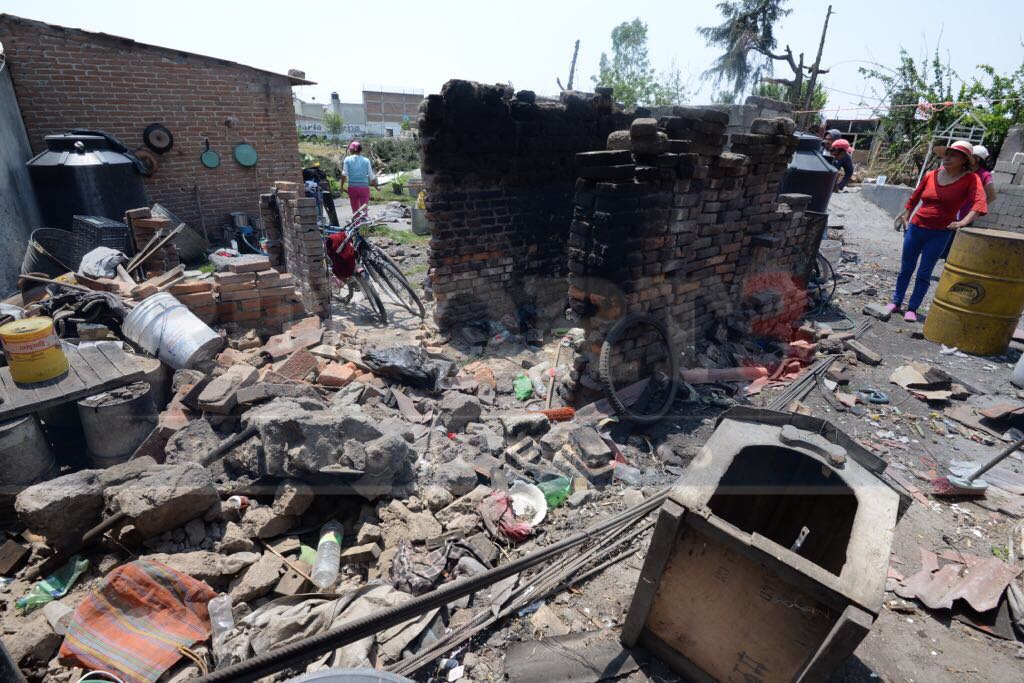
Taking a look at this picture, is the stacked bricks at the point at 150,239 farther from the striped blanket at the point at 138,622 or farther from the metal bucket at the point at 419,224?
the striped blanket at the point at 138,622

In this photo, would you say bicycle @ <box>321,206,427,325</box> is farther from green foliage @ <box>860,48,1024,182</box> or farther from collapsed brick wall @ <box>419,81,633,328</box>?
green foliage @ <box>860,48,1024,182</box>

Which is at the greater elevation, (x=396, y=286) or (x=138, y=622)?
(x=396, y=286)

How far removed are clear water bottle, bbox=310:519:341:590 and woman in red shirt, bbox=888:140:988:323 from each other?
6652 millimetres

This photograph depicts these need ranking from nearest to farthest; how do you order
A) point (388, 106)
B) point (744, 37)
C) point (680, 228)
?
point (680, 228)
point (744, 37)
point (388, 106)

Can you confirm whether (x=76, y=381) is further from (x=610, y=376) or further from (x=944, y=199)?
(x=944, y=199)

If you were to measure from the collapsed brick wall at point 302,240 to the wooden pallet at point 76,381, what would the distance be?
2234 mm

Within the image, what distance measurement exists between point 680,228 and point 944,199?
3581mm

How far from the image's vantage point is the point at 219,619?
7.32 feet

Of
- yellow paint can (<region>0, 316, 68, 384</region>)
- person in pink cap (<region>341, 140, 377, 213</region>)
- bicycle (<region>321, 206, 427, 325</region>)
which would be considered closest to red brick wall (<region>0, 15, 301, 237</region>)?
person in pink cap (<region>341, 140, 377, 213</region>)

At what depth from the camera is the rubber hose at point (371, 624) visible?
1570mm

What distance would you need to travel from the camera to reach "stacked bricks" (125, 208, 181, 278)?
629 cm

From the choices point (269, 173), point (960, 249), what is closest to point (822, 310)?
point (960, 249)

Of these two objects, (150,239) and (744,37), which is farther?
(744,37)

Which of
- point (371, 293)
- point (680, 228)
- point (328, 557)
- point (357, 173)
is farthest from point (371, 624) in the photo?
point (357, 173)
